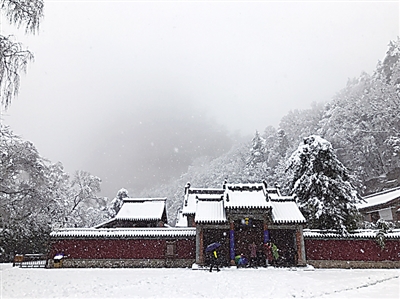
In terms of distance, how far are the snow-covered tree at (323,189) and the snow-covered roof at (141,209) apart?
32.7 ft

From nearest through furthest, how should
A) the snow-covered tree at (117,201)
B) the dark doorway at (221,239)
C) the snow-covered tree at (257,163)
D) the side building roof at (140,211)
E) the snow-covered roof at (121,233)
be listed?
the snow-covered roof at (121,233), the dark doorway at (221,239), the side building roof at (140,211), the snow-covered tree at (117,201), the snow-covered tree at (257,163)

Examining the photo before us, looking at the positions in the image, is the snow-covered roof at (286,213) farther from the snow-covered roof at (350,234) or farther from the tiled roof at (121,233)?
the tiled roof at (121,233)

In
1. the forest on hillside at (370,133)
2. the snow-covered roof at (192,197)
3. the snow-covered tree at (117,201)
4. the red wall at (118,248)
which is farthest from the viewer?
the snow-covered tree at (117,201)

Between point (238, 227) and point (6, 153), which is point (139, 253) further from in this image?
point (6, 153)

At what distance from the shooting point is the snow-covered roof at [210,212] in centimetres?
1894

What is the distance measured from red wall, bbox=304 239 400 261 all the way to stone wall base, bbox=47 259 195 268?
6.86m

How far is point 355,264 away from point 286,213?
438 cm

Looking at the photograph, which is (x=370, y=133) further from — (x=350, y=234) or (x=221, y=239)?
(x=221, y=239)

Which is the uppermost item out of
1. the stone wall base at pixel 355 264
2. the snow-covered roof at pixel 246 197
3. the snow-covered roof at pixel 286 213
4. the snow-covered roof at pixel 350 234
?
the snow-covered roof at pixel 246 197

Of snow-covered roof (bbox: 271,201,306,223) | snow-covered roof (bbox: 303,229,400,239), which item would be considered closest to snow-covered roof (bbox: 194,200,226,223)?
snow-covered roof (bbox: 271,201,306,223)

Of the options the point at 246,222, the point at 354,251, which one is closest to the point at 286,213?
the point at 246,222

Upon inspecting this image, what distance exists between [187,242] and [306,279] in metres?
7.72

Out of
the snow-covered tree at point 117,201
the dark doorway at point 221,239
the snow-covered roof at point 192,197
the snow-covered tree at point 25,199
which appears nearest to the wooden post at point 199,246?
the dark doorway at point 221,239

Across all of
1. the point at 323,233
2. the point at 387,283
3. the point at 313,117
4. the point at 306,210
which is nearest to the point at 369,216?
the point at 306,210
